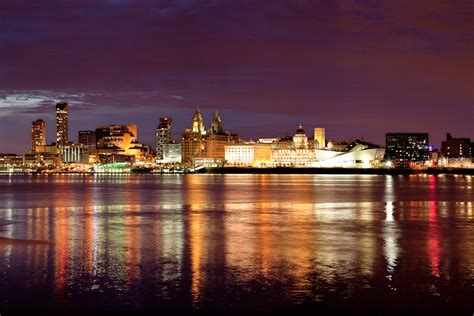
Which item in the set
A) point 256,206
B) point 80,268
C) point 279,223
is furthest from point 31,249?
point 256,206

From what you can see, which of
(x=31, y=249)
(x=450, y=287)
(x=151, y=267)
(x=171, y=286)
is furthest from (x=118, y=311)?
(x=31, y=249)

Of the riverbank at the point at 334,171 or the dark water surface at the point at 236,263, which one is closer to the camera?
the dark water surface at the point at 236,263

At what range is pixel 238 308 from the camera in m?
11.7

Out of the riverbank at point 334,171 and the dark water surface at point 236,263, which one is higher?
the riverbank at point 334,171

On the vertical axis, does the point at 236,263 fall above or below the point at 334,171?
below

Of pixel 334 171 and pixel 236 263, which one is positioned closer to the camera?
pixel 236 263

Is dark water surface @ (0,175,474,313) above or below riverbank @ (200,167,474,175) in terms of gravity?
below

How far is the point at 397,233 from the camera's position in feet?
75.2

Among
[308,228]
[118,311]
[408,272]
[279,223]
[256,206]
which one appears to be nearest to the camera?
[118,311]

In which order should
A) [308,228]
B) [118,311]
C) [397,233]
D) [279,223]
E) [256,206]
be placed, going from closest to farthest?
[118,311]
[397,233]
[308,228]
[279,223]
[256,206]

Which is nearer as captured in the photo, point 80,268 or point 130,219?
point 80,268

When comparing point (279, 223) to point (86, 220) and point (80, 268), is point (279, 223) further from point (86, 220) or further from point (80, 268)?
point (80, 268)

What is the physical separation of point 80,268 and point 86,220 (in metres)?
12.9

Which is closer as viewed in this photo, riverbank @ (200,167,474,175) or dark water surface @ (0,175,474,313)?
dark water surface @ (0,175,474,313)
